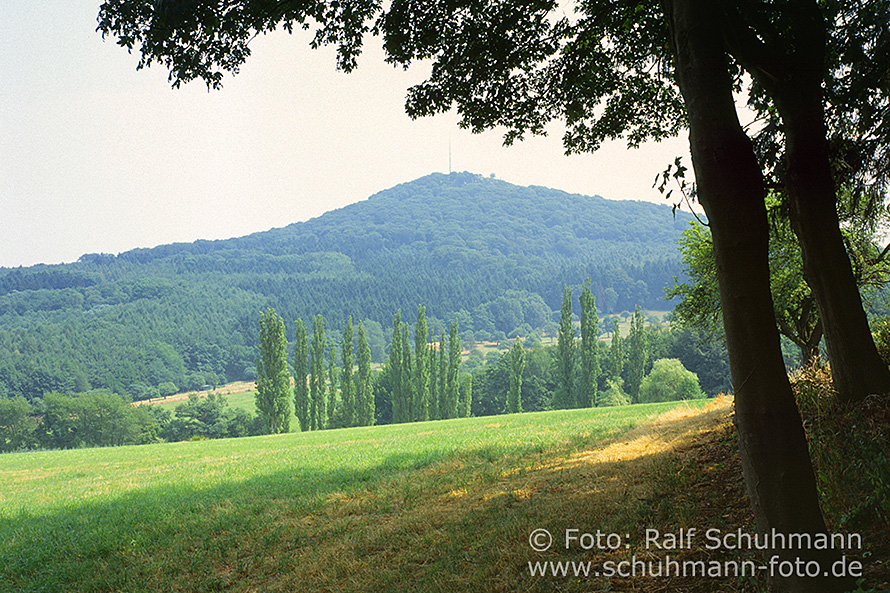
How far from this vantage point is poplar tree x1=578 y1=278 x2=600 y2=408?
59312 millimetres

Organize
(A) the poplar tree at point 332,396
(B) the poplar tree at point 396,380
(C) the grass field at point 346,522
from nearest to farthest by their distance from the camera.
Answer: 1. (C) the grass field at point 346,522
2. (B) the poplar tree at point 396,380
3. (A) the poplar tree at point 332,396

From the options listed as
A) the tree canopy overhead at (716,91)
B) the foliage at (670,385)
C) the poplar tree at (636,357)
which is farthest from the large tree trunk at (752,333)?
the poplar tree at (636,357)

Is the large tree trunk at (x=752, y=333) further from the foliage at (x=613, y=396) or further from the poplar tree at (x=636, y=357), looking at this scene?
the poplar tree at (x=636, y=357)

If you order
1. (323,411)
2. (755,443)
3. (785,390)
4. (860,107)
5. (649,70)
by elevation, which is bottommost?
(323,411)

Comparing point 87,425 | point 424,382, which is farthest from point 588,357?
point 87,425

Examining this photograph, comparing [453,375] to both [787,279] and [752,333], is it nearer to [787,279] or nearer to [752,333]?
[787,279]

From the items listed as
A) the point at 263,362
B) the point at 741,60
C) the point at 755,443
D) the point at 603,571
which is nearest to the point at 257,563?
the point at 603,571

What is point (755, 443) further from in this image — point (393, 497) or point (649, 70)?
point (649, 70)

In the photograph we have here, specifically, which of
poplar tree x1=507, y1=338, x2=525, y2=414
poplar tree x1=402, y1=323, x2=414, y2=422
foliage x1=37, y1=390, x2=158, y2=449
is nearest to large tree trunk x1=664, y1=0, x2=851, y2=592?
poplar tree x1=402, y1=323, x2=414, y2=422

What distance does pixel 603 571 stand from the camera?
4.91m

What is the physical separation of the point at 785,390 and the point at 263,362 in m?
59.6

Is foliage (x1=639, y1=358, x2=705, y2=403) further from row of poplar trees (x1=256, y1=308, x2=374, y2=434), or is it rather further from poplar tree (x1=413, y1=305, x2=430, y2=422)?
row of poplar trees (x1=256, y1=308, x2=374, y2=434)

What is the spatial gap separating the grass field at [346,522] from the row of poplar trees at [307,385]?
43.8 meters

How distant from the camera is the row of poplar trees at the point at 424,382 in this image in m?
64.6
